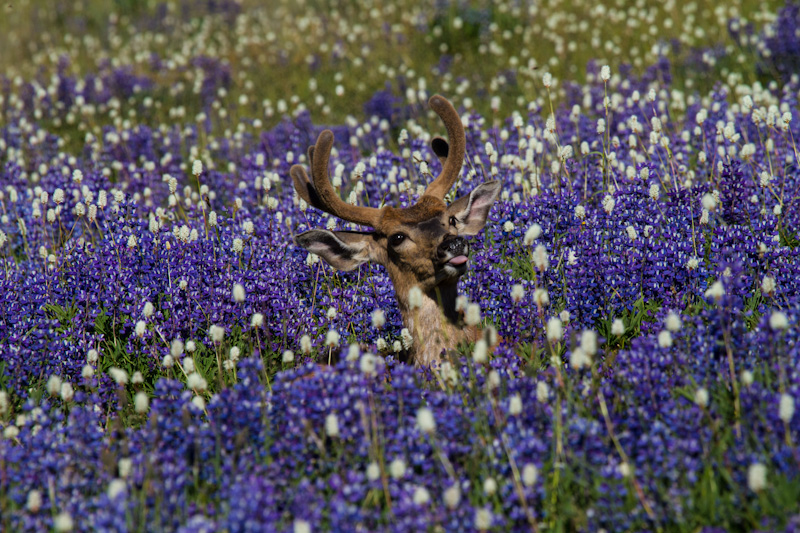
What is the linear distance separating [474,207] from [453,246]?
84 centimetres

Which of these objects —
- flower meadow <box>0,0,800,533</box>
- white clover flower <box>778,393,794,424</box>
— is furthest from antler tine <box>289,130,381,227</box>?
white clover flower <box>778,393,794,424</box>

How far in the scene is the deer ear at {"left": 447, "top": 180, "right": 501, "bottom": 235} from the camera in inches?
230

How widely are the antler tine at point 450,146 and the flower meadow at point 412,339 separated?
446mm

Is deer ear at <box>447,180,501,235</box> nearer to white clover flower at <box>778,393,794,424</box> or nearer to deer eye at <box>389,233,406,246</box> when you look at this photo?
deer eye at <box>389,233,406,246</box>

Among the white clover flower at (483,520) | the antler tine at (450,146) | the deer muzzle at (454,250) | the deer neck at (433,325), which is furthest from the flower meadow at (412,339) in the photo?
the deer muzzle at (454,250)

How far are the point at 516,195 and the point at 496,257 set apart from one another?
5.98 ft

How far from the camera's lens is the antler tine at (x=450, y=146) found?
5938mm

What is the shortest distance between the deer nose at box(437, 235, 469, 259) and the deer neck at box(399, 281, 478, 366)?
357mm

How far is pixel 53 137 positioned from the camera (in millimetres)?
10305

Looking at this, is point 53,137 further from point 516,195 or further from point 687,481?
point 687,481

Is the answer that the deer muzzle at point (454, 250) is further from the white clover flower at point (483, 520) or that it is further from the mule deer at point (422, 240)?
the white clover flower at point (483, 520)

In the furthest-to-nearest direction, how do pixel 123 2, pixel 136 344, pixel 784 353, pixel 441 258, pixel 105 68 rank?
pixel 123 2 → pixel 105 68 → pixel 136 344 → pixel 441 258 → pixel 784 353

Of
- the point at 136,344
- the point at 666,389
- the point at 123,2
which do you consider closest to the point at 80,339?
the point at 136,344

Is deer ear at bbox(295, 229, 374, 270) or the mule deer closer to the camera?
the mule deer
